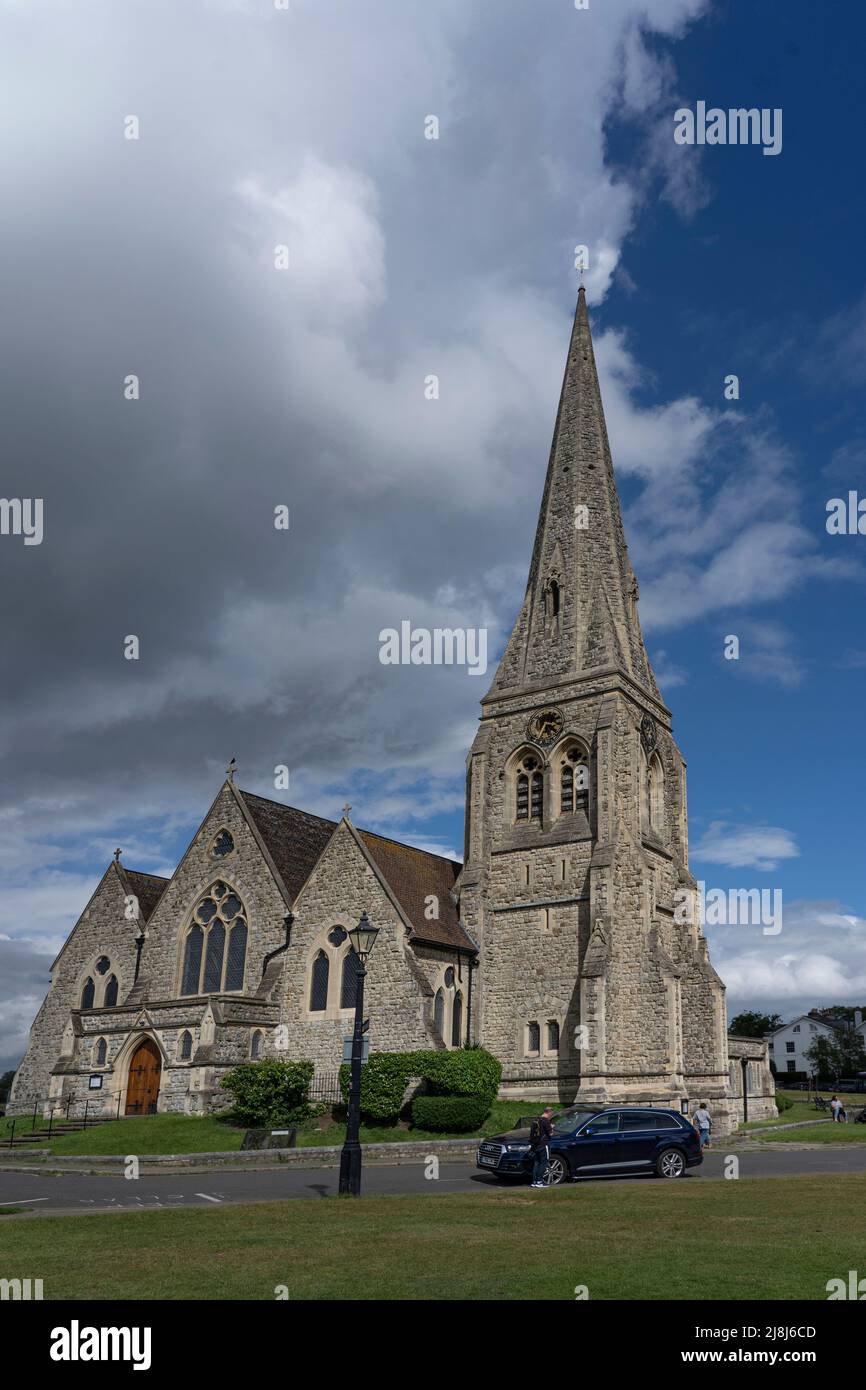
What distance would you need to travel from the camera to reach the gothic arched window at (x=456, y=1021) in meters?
34.9

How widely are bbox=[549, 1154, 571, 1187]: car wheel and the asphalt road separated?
37 centimetres

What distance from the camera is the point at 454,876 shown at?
4062 centimetres

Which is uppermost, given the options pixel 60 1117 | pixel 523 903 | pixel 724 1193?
pixel 523 903

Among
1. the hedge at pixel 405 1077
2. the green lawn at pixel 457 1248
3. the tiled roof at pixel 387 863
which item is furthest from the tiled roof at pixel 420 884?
the green lawn at pixel 457 1248

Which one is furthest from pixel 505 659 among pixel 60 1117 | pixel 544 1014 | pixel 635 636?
pixel 60 1117

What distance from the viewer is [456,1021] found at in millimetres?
35281

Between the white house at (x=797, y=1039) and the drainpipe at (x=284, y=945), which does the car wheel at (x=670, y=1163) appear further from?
the white house at (x=797, y=1039)

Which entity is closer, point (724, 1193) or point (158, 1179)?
point (724, 1193)

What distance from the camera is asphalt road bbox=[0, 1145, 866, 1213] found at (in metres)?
17.6

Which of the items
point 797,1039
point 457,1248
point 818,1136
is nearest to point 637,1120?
point 457,1248

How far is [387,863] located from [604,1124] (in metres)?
17.3

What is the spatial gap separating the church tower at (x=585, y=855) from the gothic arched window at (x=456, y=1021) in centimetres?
76
